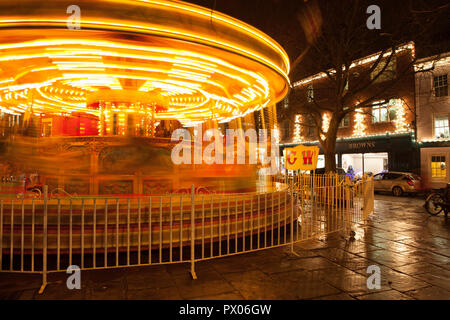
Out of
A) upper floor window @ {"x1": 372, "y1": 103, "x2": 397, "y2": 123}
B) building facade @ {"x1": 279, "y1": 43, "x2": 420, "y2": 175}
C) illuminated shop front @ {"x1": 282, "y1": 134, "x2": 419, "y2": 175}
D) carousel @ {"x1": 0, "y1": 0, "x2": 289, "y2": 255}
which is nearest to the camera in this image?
carousel @ {"x1": 0, "y1": 0, "x2": 289, "y2": 255}

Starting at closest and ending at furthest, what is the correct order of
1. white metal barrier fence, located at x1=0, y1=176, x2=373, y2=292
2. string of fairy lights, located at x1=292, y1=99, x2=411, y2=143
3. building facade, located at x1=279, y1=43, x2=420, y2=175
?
white metal barrier fence, located at x1=0, y1=176, x2=373, y2=292
building facade, located at x1=279, y1=43, x2=420, y2=175
string of fairy lights, located at x1=292, y1=99, x2=411, y2=143

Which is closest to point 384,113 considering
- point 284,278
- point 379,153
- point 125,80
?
point 379,153

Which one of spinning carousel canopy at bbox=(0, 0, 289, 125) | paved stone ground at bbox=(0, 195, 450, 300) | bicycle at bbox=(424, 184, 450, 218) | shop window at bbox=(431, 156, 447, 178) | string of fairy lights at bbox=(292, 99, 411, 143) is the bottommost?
paved stone ground at bbox=(0, 195, 450, 300)

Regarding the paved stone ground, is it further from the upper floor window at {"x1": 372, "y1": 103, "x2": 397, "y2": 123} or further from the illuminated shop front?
the upper floor window at {"x1": 372, "y1": 103, "x2": 397, "y2": 123}

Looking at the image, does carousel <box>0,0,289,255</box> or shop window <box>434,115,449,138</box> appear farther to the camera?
shop window <box>434,115,449,138</box>

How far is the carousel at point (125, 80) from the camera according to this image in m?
4.20

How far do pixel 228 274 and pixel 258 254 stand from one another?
1.15 meters

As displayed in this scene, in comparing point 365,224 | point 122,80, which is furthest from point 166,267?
point 365,224

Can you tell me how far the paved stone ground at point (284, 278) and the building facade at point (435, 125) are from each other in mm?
16146

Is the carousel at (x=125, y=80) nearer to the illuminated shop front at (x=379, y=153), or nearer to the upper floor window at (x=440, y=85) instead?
the illuminated shop front at (x=379, y=153)

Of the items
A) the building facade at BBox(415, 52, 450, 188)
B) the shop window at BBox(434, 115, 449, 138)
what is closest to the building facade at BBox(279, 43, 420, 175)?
the building facade at BBox(415, 52, 450, 188)

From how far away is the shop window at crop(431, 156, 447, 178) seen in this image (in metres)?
18.6

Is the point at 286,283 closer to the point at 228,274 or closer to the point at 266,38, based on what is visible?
the point at 228,274

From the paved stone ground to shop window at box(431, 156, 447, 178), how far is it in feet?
52.8
